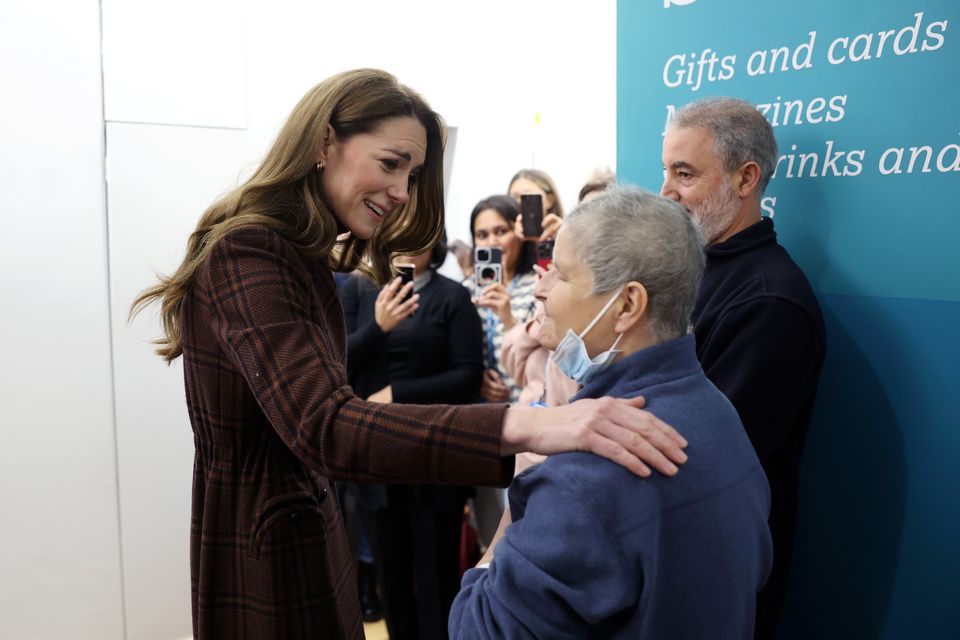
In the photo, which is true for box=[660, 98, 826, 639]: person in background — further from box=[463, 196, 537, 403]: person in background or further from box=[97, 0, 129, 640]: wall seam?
box=[97, 0, 129, 640]: wall seam

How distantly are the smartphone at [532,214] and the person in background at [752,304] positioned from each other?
106 centimetres

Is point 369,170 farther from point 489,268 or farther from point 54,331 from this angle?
point 54,331

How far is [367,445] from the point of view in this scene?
3.93 feet

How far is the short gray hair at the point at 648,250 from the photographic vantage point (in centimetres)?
123

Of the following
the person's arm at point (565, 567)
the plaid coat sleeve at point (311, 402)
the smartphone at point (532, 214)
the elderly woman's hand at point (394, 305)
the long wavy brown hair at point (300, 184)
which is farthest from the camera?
the smartphone at point (532, 214)

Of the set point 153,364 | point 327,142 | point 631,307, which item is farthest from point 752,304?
point 153,364

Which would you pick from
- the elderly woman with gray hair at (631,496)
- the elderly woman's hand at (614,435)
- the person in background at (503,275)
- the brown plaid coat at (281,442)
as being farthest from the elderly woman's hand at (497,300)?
the elderly woman's hand at (614,435)

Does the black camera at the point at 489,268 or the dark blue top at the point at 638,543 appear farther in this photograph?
the black camera at the point at 489,268

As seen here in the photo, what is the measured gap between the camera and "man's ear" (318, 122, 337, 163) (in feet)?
4.88

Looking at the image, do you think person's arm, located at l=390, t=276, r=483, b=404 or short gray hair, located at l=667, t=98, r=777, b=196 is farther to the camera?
person's arm, located at l=390, t=276, r=483, b=404

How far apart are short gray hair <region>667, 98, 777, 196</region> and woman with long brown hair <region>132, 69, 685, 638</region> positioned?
0.75 meters

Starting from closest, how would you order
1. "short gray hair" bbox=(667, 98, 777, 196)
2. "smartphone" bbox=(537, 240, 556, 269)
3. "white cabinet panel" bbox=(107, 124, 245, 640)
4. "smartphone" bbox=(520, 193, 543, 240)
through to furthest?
"short gray hair" bbox=(667, 98, 777, 196), "smartphone" bbox=(537, 240, 556, 269), "smartphone" bbox=(520, 193, 543, 240), "white cabinet panel" bbox=(107, 124, 245, 640)

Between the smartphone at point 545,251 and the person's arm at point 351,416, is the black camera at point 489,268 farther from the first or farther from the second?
the person's arm at point 351,416

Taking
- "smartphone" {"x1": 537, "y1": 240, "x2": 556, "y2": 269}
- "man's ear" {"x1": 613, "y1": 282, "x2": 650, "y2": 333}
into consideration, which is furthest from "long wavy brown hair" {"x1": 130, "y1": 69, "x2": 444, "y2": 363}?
"smartphone" {"x1": 537, "y1": 240, "x2": 556, "y2": 269}
